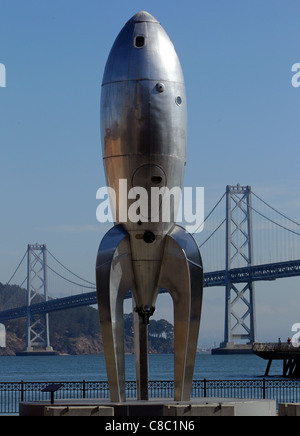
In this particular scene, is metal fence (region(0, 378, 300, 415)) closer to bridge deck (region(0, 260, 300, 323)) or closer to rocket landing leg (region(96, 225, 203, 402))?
rocket landing leg (region(96, 225, 203, 402))

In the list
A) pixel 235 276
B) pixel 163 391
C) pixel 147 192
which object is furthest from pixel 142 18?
pixel 235 276

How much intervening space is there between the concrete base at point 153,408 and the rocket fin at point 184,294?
0.62 meters

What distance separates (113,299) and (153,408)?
→ 218 centimetres

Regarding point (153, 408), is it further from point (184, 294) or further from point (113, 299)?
point (184, 294)

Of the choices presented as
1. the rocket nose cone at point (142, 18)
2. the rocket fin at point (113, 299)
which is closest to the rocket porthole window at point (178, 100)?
the rocket nose cone at point (142, 18)

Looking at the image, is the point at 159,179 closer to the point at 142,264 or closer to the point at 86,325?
the point at 142,264

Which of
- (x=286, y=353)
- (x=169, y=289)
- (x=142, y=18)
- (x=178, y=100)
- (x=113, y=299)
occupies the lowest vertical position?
(x=113, y=299)

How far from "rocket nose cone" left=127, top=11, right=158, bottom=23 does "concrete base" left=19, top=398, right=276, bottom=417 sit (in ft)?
23.9

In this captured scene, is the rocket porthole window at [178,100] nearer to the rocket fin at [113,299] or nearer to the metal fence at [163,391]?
the rocket fin at [113,299]

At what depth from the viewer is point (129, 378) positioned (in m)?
70.2

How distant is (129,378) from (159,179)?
168 feet

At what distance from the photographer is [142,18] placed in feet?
68.5

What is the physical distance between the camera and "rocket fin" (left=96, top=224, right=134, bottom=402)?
2006 cm

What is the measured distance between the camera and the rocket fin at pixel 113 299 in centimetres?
2006
